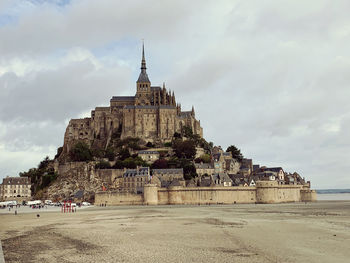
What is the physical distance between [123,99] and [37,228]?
67412 mm

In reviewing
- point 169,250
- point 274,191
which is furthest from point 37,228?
point 274,191

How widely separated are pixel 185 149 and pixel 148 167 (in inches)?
453

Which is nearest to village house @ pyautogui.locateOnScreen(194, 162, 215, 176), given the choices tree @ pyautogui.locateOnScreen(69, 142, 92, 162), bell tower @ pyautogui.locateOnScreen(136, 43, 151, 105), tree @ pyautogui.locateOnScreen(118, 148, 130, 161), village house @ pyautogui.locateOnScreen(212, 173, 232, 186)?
village house @ pyautogui.locateOnScreen(212, 173, 232, 186)

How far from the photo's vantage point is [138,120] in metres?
85.4

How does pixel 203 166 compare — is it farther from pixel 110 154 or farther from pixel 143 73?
pixel 143 73

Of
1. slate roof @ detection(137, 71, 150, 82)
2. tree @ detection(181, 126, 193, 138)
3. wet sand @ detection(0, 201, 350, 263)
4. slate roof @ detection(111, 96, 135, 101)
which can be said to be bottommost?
wet sand @ detection(0, 201, 350, 263)

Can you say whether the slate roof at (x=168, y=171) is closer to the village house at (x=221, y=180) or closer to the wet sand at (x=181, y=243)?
the village house at (x=221, y=180)

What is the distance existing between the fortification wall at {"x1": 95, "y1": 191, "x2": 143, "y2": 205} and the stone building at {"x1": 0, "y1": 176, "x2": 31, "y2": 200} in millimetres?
21132

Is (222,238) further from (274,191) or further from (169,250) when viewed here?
(274,191)

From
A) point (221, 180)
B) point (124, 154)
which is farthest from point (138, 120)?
point (221, 180)

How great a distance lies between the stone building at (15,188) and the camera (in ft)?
239

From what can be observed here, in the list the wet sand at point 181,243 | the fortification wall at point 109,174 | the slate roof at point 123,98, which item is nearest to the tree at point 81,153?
the fortification wall at point 109,174

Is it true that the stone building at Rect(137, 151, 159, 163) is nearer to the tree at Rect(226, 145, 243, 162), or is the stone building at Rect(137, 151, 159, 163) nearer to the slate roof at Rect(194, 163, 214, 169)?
the slate roof at Rect(194, 163, 214, 169)

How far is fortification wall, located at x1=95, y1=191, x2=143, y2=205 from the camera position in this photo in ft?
191
